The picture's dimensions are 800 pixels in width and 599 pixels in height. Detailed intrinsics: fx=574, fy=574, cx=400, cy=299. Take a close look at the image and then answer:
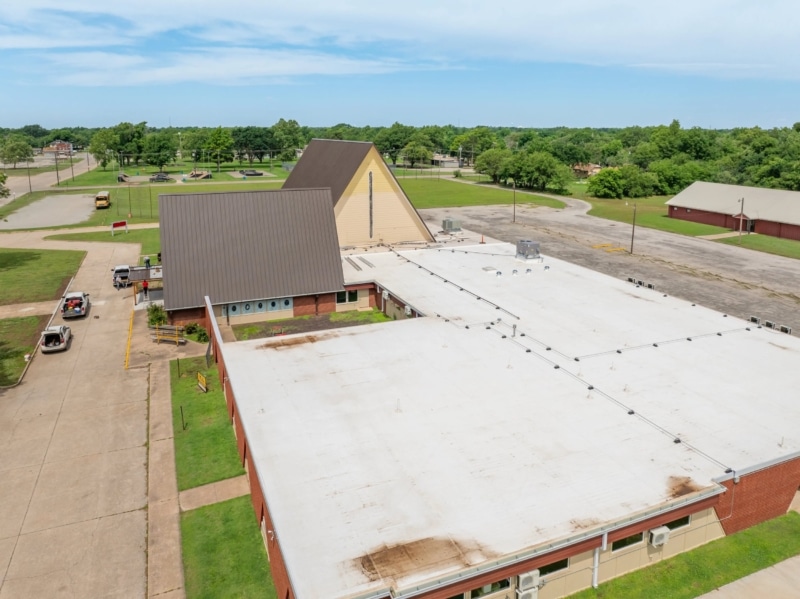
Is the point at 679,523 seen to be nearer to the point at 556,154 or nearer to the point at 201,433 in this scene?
the point at 201,433

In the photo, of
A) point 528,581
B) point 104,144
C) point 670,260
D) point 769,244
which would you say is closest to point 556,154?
point 769,244

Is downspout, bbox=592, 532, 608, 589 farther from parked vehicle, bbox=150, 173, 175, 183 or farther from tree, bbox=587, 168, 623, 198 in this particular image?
parked vehicle, bbox=150, 173, 175, 183

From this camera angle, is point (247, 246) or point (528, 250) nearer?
point (247, 246)

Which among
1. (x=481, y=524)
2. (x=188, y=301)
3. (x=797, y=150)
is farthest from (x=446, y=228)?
(x=797, y=150)

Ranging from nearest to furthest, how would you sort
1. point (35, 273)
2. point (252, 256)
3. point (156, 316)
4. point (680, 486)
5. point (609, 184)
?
point (680, 486), point (156, 316), point (252, 256), point (35, 273), point (609, 184)

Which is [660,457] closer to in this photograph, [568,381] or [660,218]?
[568,381]

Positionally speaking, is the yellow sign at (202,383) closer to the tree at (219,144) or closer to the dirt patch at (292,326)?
the dirt patch at (292,326)

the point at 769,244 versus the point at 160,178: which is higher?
the point at 160,178
